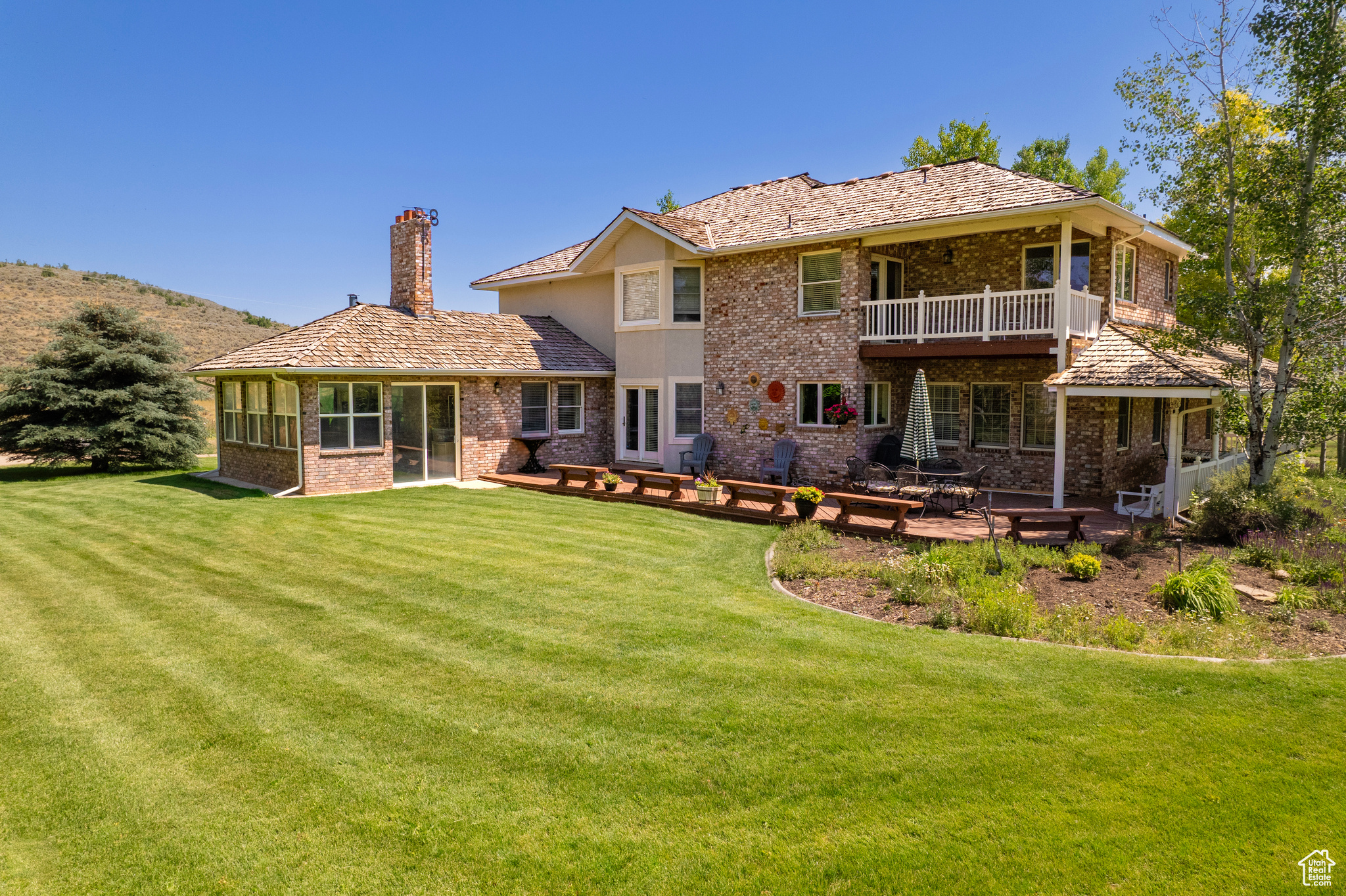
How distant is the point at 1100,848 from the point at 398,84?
76.5 feet

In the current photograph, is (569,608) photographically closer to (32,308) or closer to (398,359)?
(398,359)

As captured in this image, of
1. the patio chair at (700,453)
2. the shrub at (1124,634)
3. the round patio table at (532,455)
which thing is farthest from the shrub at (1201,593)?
the round patio table at (532,455)

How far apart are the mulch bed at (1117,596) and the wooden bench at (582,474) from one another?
279 inches

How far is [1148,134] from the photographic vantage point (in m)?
13.2

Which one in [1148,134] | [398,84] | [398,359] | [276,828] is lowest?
[276,828]

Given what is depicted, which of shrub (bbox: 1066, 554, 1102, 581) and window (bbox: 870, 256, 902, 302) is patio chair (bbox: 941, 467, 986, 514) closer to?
shrub (bbox: 1066, 554, 1102, 581)

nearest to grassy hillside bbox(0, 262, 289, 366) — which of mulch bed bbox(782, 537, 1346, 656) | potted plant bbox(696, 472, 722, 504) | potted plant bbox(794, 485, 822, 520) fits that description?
potted plant bbox(696, 472, 722, 504)

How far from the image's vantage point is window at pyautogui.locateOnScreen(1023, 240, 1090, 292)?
53.0ft

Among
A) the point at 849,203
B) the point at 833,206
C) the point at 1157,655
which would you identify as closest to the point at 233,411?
the point at 833,206

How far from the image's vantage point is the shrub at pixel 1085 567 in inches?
372

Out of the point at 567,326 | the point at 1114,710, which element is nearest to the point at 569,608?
the point at 1114,710

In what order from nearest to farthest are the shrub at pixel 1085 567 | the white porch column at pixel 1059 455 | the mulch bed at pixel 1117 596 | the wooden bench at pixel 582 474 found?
the mulch bed at pixel 1117 596 < the shrub at pixel 1085 567 < the white porch column at pixel 1059 455 < the wooden bench at pixel 582 474

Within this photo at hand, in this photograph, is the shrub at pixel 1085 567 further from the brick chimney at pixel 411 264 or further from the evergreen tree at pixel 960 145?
the evergreen tree at pixel 960 145

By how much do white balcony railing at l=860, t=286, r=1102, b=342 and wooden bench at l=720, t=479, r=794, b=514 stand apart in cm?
446
